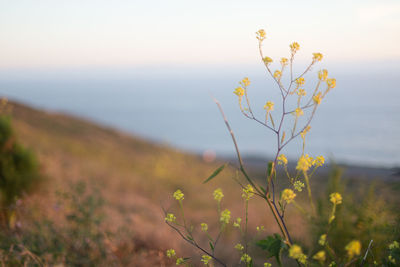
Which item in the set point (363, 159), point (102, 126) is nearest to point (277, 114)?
point (363, 159)

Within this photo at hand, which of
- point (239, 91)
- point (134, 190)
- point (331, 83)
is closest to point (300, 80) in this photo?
point (331, 83)

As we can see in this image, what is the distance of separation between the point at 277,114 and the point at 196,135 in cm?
6299

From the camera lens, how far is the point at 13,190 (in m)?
4.99

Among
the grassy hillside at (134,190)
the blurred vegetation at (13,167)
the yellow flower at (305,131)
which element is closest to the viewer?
the yellow flower at (305,131)

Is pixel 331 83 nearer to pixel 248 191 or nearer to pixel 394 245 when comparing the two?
pixel 248 191

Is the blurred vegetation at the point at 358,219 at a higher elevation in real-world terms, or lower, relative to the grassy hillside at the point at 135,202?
higher

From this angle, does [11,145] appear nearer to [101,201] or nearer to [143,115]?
[101,201]

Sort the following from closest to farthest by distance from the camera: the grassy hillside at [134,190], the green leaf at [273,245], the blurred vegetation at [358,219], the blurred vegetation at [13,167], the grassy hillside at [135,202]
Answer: the green leaf at [273,245] < the blurred vegetation at [358,219] < the grassy hillside at [135,202] < the grassy hillside at [134,190] < the blurred vegetation at [13,167]

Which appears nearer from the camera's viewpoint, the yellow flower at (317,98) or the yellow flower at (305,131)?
the yellow flower at (317,98)

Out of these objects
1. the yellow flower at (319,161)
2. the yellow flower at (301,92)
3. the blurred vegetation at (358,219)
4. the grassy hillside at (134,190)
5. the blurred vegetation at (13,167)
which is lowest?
the grassy hillside at (134,190)

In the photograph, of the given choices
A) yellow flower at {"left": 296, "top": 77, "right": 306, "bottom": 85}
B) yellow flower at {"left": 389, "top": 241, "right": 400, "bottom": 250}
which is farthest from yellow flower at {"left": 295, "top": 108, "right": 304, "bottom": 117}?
yellow flower at {"left": 389, "top": 241, "right": 400, "bottom": 250}

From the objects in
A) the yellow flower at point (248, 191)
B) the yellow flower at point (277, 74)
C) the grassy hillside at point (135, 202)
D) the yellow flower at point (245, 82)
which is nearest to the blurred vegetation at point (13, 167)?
the grassy hillside at point (135, 202)

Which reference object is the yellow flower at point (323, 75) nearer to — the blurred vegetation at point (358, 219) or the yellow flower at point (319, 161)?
the yellow flower at point (319, 161)

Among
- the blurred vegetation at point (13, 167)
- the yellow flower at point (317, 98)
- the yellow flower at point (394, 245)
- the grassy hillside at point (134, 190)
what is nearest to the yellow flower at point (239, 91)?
the yellow flower at point (317, 98)
